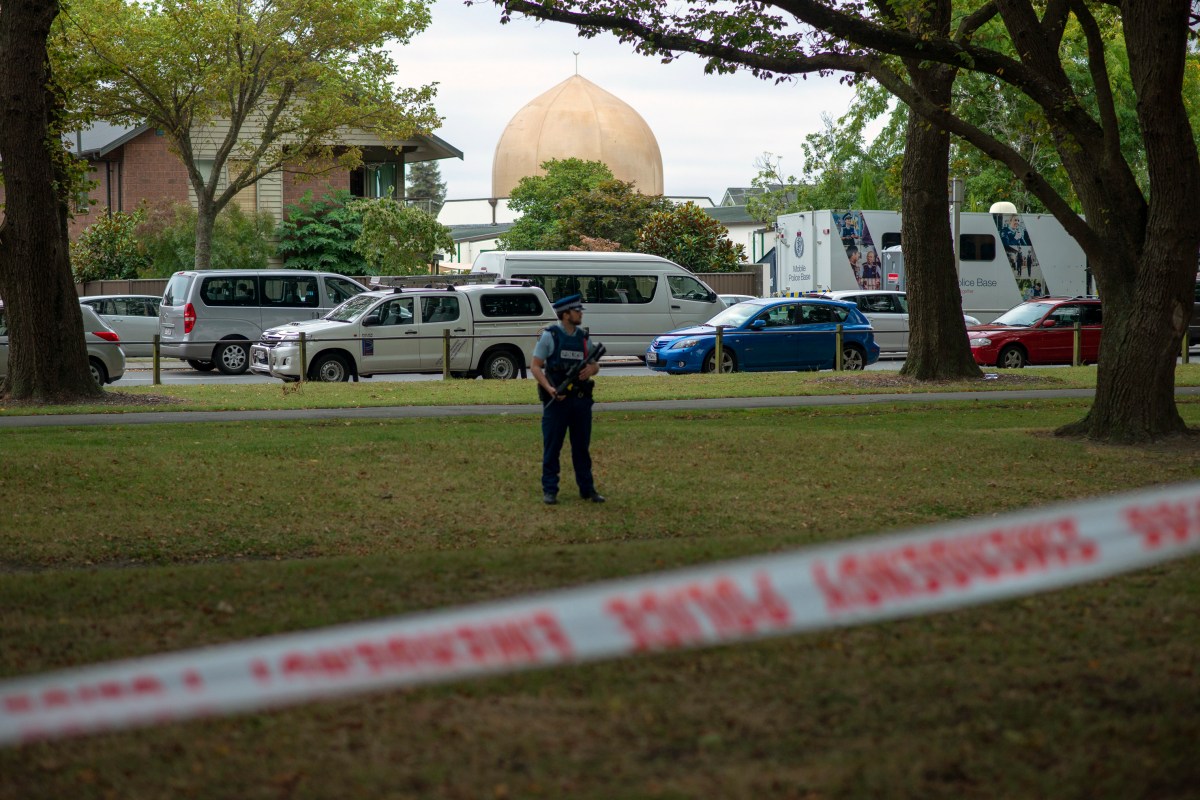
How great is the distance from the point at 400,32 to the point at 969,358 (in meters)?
19.5

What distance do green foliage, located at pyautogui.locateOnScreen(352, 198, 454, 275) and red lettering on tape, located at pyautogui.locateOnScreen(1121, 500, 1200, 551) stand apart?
1498 inches

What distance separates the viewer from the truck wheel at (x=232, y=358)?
88.4 ft

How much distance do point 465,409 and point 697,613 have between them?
13990 mm

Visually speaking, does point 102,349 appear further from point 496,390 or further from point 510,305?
point 510,305

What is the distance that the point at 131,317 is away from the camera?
30188mm

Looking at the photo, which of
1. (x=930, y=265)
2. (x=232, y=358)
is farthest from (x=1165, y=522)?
(x=232, y=358)

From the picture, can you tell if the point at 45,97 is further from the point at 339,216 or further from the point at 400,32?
the point at 339,216

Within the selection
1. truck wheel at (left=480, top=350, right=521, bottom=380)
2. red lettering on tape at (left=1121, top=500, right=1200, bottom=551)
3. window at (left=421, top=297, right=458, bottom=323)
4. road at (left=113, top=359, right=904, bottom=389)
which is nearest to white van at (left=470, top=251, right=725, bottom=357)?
road at (left=113, top=359, right=904, bottom=389)

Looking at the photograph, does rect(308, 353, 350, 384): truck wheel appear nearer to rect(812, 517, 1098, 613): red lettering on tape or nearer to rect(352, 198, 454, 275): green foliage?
rect(812, 517, 1098, 613): red lettering on tape

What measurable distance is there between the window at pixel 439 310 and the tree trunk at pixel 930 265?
7.76m

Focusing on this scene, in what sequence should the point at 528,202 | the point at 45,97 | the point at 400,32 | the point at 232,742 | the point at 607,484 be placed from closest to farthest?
the point at 232,742 → the point at 607,484 → the point at 45,97 → the point at 400,32 → the point at 528,202

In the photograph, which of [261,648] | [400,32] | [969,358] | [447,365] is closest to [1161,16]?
[969,358]

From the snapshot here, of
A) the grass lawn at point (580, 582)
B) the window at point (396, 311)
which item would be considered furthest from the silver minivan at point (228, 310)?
the grass lawn at point (580, 582)

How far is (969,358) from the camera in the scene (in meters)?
21.8
